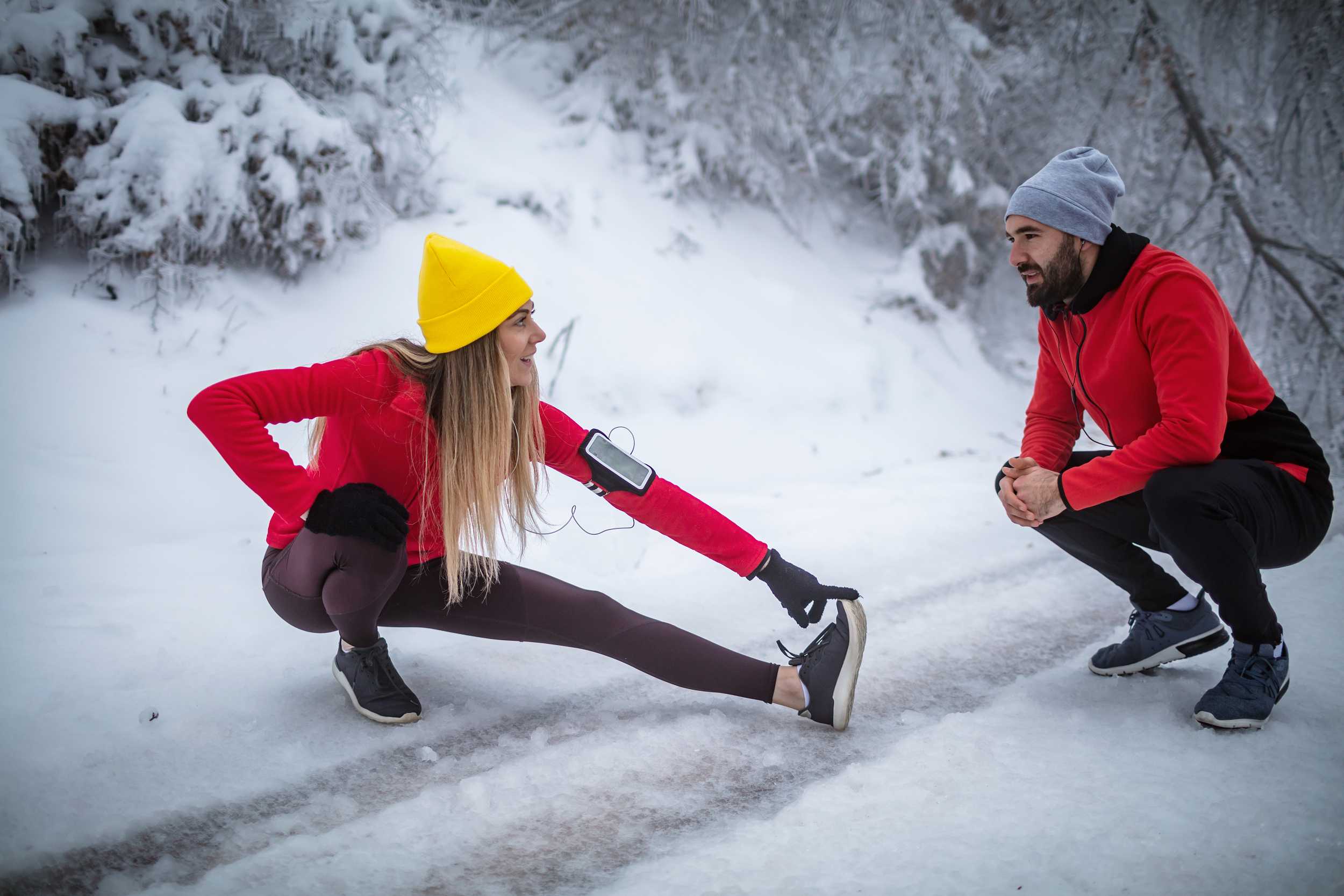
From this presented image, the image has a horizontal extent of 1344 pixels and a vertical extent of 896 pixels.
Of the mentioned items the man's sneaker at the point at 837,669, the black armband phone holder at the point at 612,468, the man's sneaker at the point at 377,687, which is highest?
the black armband phone holder at the point at 612,468

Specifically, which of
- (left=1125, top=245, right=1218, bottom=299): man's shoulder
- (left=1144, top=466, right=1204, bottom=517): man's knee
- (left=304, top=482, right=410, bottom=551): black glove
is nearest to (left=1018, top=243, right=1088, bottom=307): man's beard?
(left=1125, top=245, right=1218, bottom=299): man's shoulder

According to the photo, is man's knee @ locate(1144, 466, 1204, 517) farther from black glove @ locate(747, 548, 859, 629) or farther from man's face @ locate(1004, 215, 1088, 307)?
black glove @ locate(747, 548, 859, 629)

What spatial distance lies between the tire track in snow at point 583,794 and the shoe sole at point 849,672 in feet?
0.18

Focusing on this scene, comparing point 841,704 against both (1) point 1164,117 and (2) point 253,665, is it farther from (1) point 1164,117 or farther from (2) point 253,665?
(1) point 1164,117

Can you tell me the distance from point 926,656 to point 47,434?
3780 millimetres

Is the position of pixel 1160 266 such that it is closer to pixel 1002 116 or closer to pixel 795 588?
pixel 795 588

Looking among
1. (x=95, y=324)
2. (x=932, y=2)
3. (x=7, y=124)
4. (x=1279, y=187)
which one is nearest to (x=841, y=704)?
(x=95, y=324)

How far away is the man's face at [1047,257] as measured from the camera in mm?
2289

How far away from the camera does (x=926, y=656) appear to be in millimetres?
2680

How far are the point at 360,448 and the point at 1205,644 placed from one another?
250cm

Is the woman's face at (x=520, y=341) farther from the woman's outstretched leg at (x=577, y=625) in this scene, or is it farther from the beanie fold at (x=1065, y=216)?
the beanie fold at (x=1065, y=216)

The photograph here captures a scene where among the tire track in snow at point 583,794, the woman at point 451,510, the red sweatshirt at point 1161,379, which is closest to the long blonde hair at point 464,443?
the woman at point 451,510

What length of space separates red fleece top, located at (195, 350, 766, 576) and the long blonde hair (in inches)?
1.6

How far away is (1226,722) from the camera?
2.10 meters
